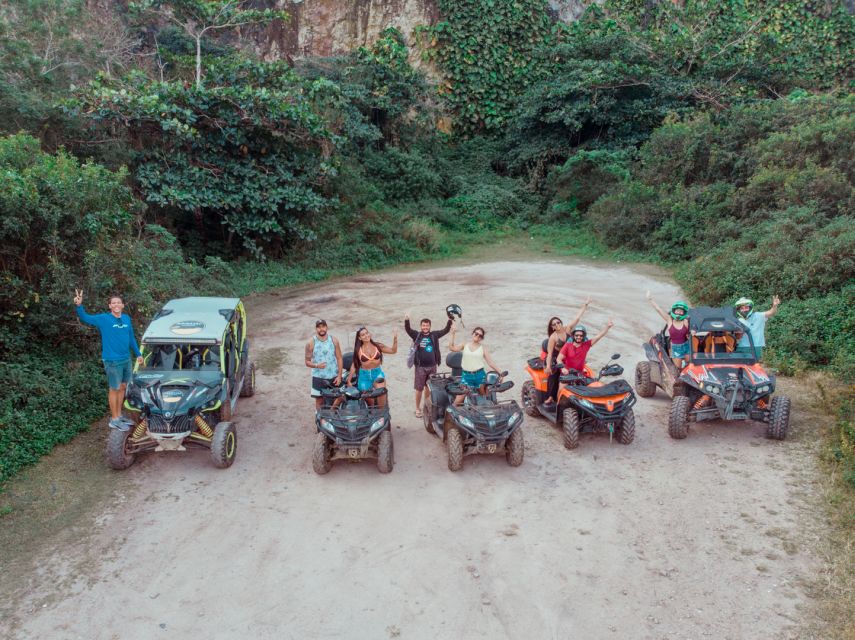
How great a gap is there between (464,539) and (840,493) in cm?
453

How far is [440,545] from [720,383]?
4.73 meters

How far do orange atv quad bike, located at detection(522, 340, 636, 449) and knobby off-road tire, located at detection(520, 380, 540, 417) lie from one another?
1.89 ft

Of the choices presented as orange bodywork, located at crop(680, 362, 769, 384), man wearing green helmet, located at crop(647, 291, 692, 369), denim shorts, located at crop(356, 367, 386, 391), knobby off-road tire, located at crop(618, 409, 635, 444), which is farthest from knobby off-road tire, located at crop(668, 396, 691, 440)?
denim shorts, located at crop(356, 367, 386, 391)

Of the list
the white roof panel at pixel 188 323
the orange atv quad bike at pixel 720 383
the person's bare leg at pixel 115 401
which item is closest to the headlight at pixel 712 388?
the orange atv quad bike at pixel 720 383

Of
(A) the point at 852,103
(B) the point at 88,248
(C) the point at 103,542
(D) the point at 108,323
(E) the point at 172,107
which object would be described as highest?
(A) the point at 852,103

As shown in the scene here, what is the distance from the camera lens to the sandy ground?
19.5 feet

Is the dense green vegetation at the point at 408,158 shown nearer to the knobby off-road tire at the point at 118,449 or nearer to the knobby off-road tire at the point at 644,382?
the knobby off-road tire at the point at 118,449

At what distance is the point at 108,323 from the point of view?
911 cm

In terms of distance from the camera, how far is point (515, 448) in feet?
28.1

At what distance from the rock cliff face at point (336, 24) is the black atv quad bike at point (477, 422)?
27.4m

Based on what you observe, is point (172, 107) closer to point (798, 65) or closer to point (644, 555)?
point (644, 555)

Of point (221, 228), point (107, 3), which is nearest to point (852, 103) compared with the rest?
point (221, 228)

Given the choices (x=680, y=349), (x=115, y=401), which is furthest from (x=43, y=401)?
(x=680, y=349)

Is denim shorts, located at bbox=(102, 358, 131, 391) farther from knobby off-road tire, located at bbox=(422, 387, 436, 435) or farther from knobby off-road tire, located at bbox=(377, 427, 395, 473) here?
knobby off-road tire, located at bbox=(422, 387, 436, 435)
